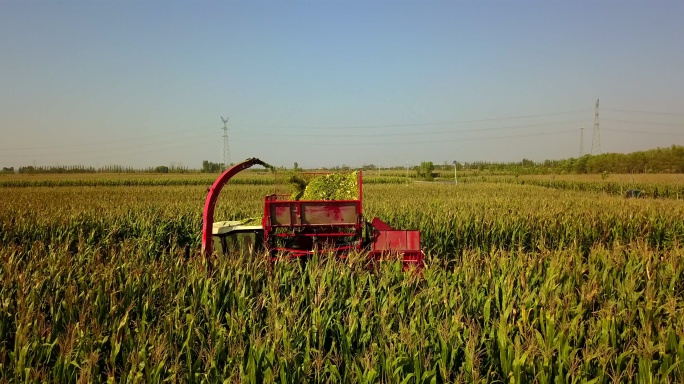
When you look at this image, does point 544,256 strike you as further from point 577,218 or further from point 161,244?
point 161,244

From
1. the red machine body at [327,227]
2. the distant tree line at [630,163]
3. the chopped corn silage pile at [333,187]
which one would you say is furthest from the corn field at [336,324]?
the distant tree line at [630,163]

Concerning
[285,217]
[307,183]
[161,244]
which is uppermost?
[307,183]

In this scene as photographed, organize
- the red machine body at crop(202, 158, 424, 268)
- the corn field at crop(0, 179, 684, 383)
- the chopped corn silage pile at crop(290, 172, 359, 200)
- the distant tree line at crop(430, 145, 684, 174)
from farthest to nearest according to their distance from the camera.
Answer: the distant tree line at crop(430, 145, 684, 174) < the chopped corn silage pile at crop(290, 172, 359, 200) < the red machine body at crop(202, 158, 424, 268) < the corn field at crop(0, 179, 684, 383)

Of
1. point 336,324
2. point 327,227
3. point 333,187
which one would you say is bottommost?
point 336,324

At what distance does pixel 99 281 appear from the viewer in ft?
15.6

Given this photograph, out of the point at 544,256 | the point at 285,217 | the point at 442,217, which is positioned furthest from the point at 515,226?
the point at 285,217

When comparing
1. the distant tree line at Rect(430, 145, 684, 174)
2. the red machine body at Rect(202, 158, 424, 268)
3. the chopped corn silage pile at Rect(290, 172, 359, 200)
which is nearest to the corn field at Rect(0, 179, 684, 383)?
the red machine body at Rect(202, 158, 424, 268)

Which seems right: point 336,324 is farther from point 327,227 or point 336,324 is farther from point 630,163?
point 630,163

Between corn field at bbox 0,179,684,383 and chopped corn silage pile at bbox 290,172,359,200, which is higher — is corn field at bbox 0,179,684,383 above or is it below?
below

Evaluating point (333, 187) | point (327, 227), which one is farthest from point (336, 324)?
point (333, 187)

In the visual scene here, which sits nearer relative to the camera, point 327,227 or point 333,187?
point 327,227

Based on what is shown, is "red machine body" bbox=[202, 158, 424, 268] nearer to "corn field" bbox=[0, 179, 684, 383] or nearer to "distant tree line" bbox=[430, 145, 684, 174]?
"corn field" bbox=[0, 179, 684, 383]

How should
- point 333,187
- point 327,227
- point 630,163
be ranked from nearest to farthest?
1. point 327,227
2. point 333,187
3. point 630,163

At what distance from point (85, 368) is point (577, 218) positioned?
42.5ft
